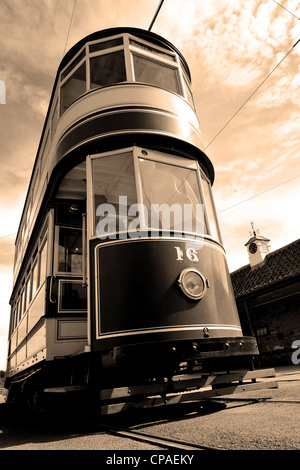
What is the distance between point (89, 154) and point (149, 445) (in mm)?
3555

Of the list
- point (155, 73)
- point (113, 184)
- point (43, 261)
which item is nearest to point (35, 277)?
point (43, 261)

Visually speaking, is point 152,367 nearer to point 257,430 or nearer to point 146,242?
Result: point 257,430

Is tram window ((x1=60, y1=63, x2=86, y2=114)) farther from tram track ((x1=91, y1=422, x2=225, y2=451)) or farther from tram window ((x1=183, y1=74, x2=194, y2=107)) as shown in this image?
tram track ((x1=91, y1=422, x2=225, y2=451))

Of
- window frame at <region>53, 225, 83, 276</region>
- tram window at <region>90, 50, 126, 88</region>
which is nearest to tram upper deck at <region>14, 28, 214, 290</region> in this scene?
tram window at <region>90, 50, 126, 88</region>

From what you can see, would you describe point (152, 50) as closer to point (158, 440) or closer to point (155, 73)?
point (155, 73)

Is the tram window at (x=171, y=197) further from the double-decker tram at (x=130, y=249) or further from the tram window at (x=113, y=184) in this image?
the tram window at (x=113, y=184)

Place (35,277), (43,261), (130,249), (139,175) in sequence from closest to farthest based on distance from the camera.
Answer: (130,249)
(139,175)
(43,261)
(35,277)

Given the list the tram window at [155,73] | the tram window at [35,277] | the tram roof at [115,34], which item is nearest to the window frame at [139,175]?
the tram window at [155,73]

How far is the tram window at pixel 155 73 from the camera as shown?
5492 millimetres

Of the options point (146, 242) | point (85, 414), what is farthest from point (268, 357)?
point (146, 242)

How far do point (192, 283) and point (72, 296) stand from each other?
198cm

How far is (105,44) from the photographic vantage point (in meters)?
5.56

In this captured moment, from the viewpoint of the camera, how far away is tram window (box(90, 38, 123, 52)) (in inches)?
217

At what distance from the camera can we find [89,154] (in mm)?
4523
